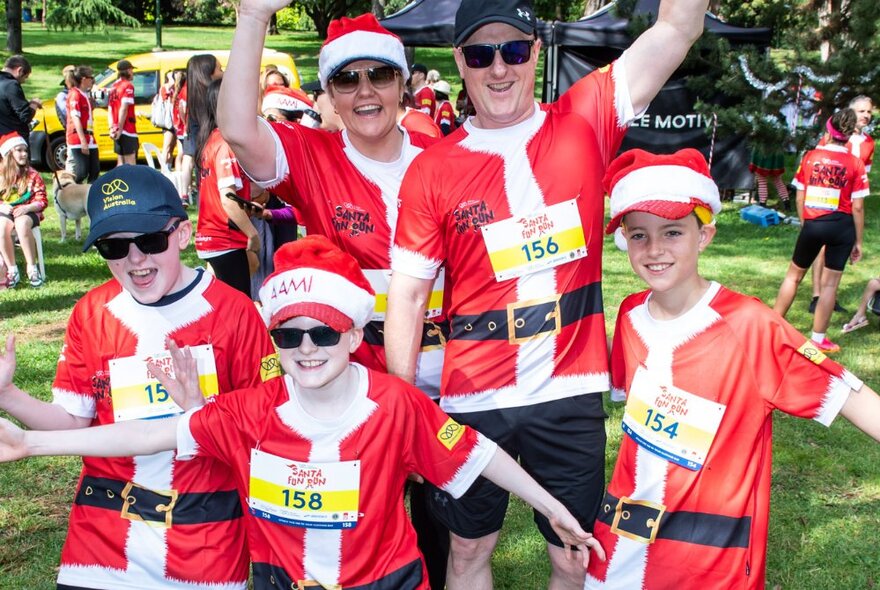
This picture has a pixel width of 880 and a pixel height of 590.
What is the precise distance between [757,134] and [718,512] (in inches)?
390

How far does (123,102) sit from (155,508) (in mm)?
12345

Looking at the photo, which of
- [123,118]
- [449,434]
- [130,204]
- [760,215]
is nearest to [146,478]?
[130,204]

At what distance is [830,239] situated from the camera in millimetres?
7445

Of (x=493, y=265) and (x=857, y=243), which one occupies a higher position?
(x=493, y=265)

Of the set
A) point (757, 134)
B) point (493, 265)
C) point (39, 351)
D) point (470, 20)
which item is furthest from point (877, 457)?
point (757, 134)

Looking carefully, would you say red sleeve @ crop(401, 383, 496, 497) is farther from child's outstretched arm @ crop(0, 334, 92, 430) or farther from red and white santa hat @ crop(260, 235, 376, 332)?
child's outstretched arm @ crop(0, 334, 92, 430)

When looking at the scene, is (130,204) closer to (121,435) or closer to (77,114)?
(121,435)

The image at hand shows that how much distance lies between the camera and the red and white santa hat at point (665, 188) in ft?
8.32

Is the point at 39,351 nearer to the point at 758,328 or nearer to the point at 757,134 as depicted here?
the point at 758,328

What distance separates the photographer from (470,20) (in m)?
2.82

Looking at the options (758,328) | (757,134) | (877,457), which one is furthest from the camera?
(757,134)

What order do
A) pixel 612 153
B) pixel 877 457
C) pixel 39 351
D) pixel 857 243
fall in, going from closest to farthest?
pixel 612 153
pixel 877 457
pixel 39 351
pixel 857 243

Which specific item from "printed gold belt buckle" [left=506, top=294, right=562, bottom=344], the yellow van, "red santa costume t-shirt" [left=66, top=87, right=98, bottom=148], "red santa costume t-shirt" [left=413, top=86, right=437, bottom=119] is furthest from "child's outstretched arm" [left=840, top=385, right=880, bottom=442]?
the yellow van

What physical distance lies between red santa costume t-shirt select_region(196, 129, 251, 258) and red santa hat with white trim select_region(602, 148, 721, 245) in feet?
11.9
